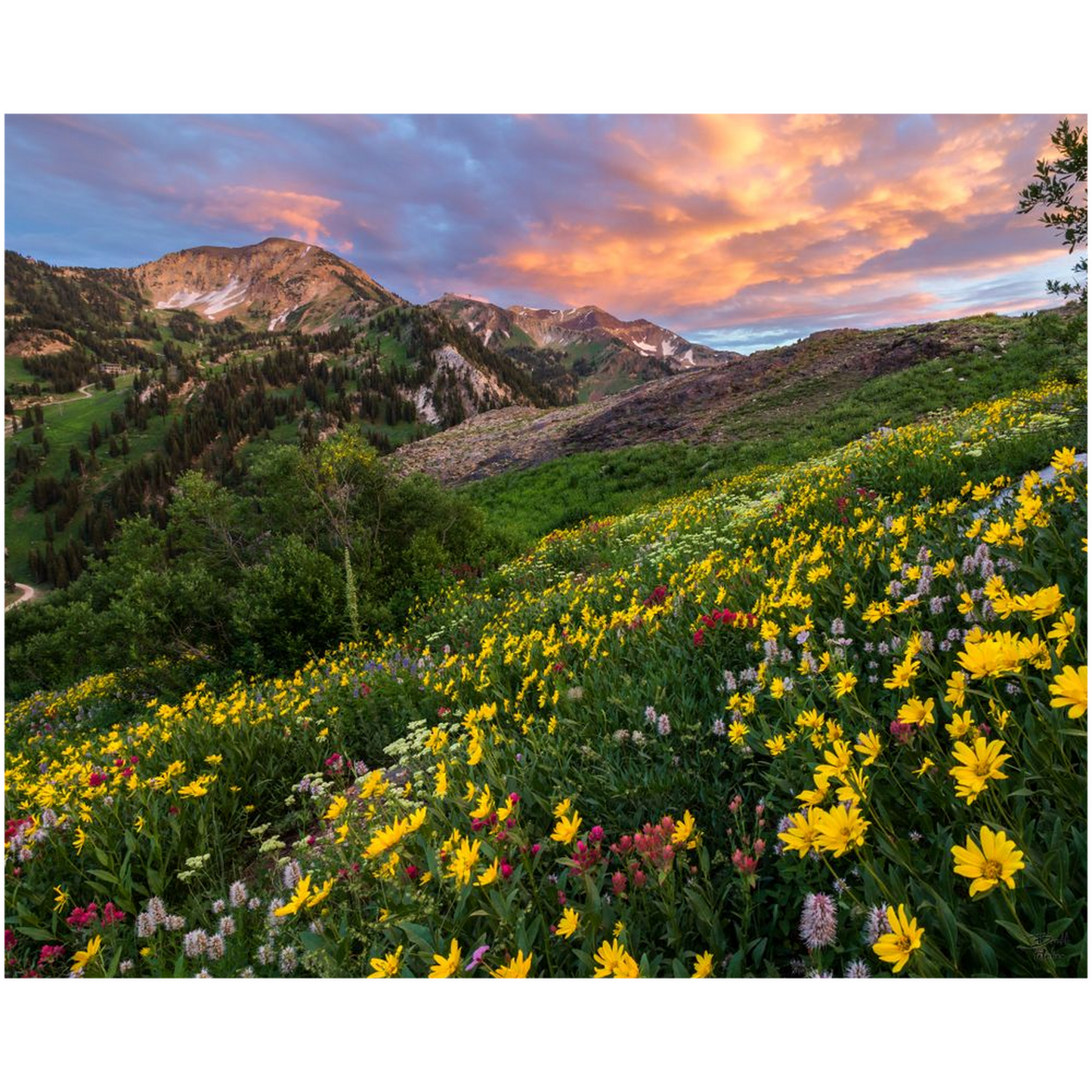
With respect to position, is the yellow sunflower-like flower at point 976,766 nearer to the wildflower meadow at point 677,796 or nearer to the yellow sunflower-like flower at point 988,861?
the wildflower meadow at point 677,796

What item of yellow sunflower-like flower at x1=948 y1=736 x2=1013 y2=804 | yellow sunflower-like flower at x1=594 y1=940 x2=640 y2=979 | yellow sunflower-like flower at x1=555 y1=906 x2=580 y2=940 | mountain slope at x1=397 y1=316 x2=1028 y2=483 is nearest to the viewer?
yellow sunflower-like flower at x1=948 y1=736 x2=1013 y2=804

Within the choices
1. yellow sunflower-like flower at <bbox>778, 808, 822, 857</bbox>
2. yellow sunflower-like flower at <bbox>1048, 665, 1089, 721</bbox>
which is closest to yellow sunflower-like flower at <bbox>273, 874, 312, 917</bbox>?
yellow sunflower-like flower at <bbox>778, 808, 822, 857</bbox>

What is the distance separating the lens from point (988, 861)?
1449mm

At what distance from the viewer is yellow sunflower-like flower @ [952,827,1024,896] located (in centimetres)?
137

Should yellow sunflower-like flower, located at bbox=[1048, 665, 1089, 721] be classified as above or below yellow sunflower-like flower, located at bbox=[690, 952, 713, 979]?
above

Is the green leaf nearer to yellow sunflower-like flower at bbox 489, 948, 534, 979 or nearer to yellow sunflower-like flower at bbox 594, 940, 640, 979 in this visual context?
yellow sunflower-like flower at bbox 489, 948, 534, 979

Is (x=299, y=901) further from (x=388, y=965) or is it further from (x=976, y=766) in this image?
(x=976, y=766)

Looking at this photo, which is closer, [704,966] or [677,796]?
[704,966]

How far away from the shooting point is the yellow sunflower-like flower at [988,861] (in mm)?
1373

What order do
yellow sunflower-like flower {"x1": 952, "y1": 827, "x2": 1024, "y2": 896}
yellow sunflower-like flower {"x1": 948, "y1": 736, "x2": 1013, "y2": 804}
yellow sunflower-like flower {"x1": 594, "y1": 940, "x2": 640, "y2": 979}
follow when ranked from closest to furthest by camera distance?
yellow sunflower-like flower {"x1": 952, "y1": 827, "x2": 1024, "y2": 896}
yellow sunflower-like flower {"x1": 948, "y1": 736, "x2": 1013, "y2": 804}
yellow sunflower-like flower {"x1": 594, "y1": 940, "x2": 640, "y2": 979}

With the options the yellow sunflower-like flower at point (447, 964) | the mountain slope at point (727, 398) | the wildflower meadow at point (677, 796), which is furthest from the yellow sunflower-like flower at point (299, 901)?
the mountain slope at point (727, 398)

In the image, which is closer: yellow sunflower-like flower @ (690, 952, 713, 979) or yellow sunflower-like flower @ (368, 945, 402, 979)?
yellow sunflower-like flower @ (690, 952, 713, 979)

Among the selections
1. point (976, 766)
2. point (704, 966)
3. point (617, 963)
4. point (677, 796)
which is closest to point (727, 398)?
point (677, 796)

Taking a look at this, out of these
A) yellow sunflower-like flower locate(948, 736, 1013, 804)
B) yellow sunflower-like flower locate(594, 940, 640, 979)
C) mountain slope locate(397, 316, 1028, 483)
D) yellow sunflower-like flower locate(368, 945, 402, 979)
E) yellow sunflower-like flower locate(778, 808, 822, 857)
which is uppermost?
mountain slope locate(397, 316, 1028, 483)
